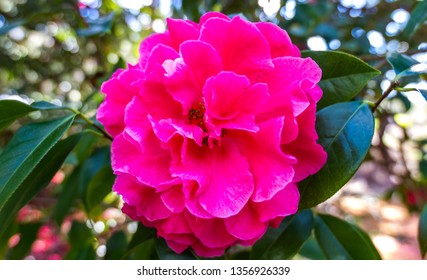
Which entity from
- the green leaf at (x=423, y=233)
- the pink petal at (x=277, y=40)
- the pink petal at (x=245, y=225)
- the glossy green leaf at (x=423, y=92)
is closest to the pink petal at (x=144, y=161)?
the pink petal at (x=245, y=225)

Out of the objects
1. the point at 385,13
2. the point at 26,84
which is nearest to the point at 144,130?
the point at 385,13

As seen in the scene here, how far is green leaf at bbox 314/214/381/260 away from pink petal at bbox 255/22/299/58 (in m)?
0.39

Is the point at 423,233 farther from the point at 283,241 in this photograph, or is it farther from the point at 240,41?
the point at 240,41

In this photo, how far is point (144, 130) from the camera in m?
0.60

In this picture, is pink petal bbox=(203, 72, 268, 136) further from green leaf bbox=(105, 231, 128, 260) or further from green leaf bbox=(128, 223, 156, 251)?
green leaf bbox=(105, 231, 128, 260)

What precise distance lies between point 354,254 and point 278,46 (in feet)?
1.43

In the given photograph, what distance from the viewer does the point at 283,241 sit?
0.76m

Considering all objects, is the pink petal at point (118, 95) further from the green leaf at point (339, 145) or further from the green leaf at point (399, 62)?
the green leaf at point (399, 62)

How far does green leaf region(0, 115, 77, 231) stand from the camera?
23.4 inches

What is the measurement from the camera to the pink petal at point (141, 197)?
24.9 inches

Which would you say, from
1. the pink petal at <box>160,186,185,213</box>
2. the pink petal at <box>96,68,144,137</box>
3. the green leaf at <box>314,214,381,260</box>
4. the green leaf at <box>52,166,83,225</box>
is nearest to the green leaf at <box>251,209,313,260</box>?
the green leaf at <box>314,214,381,260</box>

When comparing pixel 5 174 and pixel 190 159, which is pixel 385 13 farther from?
pixel 5 174

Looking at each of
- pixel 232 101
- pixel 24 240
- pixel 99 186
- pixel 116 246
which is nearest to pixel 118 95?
pixel 232 101

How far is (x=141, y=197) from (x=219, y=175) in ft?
0.40
